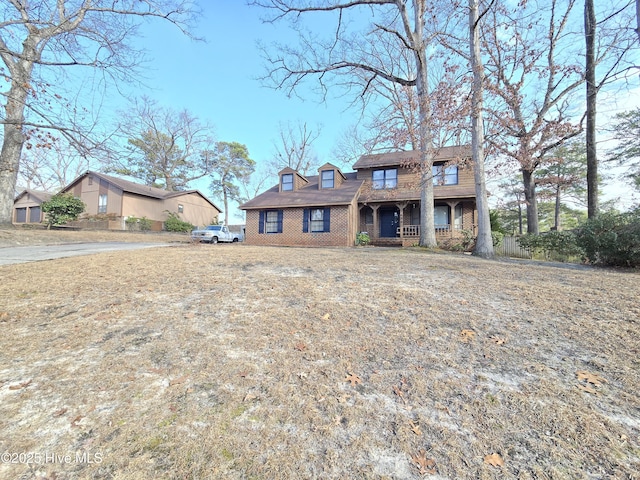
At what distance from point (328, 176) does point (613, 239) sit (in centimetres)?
1385

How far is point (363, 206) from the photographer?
18.0 metres

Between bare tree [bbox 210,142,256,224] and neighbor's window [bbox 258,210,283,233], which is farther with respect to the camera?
bare tree [bbox 210,142,256,224]

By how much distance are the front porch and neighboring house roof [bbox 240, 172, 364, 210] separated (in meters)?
1.61

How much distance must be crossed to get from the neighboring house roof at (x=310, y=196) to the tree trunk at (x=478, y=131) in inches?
272

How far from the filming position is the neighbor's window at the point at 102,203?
1030 inches

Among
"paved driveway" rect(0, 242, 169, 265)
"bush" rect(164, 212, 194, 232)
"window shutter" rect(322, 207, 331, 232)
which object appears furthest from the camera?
"bush" rect(164, 212, 194, 232)

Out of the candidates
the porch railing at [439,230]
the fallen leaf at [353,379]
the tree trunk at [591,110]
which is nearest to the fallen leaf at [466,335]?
the fallen leaf at [353,379]

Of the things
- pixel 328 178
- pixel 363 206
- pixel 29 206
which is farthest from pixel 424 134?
pixel 29 206

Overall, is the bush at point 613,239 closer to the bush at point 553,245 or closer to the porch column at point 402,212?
the bush at point 553,245

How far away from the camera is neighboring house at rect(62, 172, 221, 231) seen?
82.3 ft

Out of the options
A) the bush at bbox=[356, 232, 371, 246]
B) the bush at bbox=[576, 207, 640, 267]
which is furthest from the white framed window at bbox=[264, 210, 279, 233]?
the bush at bbox=[576, 207, 640, 267]

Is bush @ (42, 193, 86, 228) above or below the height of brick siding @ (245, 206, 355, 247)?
above

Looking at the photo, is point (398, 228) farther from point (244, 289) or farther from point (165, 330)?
point (165, 330)

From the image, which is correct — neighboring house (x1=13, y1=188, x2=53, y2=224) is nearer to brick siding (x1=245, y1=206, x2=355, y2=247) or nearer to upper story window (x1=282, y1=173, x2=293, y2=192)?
brick siding (x1=245, y1=206, x2=355, y2=247)
